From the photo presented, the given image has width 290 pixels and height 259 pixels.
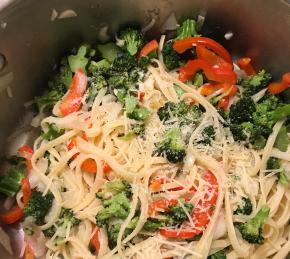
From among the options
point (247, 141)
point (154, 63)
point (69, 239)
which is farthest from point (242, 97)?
point (69, 239)

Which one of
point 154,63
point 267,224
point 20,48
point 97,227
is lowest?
point 267,224

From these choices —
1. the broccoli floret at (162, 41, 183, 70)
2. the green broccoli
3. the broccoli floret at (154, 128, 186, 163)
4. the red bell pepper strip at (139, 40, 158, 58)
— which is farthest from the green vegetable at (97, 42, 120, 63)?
the green broccoli

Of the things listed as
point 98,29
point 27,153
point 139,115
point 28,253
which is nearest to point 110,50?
point 98,29

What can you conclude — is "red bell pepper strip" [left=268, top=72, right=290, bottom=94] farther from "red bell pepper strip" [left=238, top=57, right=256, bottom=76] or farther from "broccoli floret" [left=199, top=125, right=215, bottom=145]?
"broccoli floret" [left=199, top=125, right=215, bottom=145]

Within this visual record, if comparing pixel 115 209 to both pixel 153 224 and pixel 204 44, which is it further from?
pixel 204 44

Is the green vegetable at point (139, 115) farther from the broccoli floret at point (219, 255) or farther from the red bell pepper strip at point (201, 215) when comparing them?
the broccoli floret at point (219, 255)

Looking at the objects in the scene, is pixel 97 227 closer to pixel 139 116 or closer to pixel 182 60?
pixel 139 116

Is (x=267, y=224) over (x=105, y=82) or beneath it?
beneath
